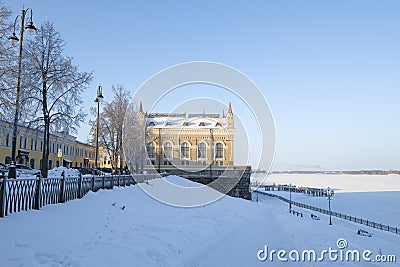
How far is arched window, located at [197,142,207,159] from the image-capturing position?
66812 millimetres

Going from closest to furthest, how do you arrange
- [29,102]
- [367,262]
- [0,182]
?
1. [0,182]
2. [367,262]
3. [29,102]

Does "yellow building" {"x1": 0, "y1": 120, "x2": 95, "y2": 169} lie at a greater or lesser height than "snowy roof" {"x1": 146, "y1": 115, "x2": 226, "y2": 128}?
lesser

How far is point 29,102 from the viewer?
2100 centimetres

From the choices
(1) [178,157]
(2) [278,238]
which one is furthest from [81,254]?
(1) [178,157]

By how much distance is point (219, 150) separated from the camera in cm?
6731

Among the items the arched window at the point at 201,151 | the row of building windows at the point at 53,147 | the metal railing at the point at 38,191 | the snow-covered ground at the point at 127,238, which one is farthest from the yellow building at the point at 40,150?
the arched window at the point at 201,151

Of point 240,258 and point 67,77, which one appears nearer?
point 240,258

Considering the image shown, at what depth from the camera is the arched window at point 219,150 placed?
219 ft

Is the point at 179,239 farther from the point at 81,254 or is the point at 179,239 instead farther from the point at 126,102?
the point at 126,102

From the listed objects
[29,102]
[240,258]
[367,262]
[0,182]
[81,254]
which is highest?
[29,102]

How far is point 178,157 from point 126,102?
110 ft

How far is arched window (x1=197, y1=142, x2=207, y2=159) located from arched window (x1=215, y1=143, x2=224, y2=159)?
240cm

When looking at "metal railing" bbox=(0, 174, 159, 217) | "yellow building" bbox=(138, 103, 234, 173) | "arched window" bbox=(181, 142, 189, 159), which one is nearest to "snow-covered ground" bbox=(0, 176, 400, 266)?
"metal railing" bbox=(0, 174, 159, 217)
